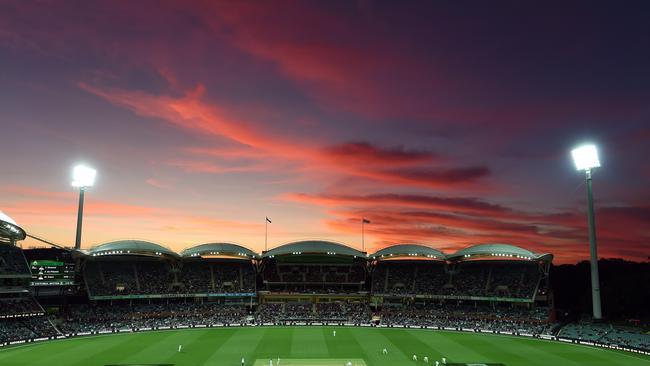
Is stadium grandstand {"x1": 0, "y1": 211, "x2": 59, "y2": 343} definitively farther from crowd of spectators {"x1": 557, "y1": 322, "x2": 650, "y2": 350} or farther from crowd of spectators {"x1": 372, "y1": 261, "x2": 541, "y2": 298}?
crowd of spectators {"x1": 557, "y1": 322, "x2": 650, "y2": 350}

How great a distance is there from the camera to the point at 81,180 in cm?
8438

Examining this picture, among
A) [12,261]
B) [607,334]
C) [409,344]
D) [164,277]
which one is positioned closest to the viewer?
[409,344]

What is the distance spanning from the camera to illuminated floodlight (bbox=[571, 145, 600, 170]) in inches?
2704

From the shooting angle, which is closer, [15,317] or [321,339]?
[321,339]

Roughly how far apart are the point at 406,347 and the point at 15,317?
57947 mm

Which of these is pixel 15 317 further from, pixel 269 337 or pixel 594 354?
pixel 594 354

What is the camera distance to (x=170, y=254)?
90.7 m

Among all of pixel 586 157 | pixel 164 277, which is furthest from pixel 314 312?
pixel 586 157

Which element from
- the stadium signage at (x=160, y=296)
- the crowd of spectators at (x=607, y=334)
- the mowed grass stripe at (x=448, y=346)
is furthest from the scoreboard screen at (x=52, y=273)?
the crowd of spectators at (x=607, y=334)

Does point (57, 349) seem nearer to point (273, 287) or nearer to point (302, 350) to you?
point (302, 350)

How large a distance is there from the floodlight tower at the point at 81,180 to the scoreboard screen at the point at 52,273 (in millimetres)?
4157

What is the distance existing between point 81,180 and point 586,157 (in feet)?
279

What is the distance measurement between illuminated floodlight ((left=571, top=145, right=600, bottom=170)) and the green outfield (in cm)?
2613

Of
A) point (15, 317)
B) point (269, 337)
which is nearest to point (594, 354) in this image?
point (269, 337)
